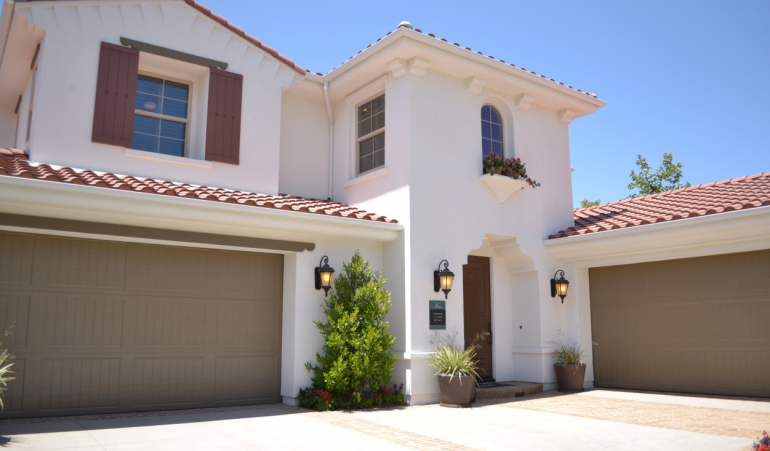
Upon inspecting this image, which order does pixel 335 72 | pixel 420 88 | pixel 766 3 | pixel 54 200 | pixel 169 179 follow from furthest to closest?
pixel 766 3, pixel 335 72, pixel 420 88, pixel 169 179, pixel 54 200

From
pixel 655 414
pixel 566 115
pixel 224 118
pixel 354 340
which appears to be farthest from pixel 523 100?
→ pixel 655 414

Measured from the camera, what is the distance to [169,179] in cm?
959

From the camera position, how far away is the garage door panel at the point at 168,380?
8.31m

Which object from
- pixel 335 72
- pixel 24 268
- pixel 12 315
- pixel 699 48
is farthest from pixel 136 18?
pixel 699 48

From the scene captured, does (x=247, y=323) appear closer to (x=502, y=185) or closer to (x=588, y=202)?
(x=502, y=185)

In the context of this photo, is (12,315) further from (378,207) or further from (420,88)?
(420,88)

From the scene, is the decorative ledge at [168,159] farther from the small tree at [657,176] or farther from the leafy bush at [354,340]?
the small tree at [657,176]

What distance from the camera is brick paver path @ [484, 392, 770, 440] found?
23.7 ft

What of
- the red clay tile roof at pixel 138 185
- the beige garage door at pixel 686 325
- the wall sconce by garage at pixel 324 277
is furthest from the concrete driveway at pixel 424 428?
the red clay tile roof at pixel 138 185

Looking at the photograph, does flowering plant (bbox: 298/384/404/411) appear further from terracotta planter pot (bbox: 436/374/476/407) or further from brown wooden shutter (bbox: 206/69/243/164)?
brown wooden shutter (bbox: 206/69/243/164)

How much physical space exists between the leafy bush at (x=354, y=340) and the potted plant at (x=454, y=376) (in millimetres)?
800

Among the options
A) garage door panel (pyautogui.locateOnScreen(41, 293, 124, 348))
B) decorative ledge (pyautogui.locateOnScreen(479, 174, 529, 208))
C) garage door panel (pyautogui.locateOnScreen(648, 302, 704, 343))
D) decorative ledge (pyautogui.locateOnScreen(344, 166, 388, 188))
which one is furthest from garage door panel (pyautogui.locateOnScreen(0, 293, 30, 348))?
garage door panel (pyautogui.locateOnScreen(648, 302, 704, 343))

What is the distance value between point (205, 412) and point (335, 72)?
6.74 meters

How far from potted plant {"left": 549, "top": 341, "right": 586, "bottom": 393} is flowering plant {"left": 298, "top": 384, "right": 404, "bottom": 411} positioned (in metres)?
3.69
